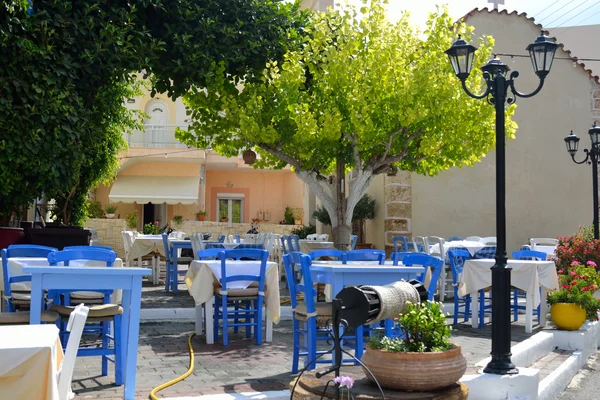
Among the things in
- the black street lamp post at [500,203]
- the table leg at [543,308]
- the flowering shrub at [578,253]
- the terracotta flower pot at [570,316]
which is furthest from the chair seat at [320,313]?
the flowering shrub at [578,253]

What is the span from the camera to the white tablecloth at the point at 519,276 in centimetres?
885

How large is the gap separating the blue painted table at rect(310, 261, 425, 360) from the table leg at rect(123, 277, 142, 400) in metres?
1.57

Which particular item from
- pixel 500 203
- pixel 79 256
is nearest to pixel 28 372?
pixel 79 256

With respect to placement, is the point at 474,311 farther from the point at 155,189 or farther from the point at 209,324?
the point at 155,189

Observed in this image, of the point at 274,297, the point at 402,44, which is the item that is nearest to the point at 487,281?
the point at 274,297

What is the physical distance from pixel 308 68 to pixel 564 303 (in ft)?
22.6

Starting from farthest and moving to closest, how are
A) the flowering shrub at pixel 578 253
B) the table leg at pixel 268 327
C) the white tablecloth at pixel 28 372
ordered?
the flowering shrub at pixel 578 253 < the table leg at pixel 268 327 < the white tablecloth at pixel 28 372

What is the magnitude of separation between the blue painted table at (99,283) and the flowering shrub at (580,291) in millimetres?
5546

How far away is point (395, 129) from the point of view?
39.6 ft

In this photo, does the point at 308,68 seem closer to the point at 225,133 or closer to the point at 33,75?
the point at 225,133

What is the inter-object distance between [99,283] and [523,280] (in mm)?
6032

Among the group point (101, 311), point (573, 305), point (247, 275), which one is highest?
point (247, 275)

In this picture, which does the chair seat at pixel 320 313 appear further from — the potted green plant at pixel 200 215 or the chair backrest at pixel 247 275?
the potted green plant at pixel 200 215

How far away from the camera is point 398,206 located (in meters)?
19.0
